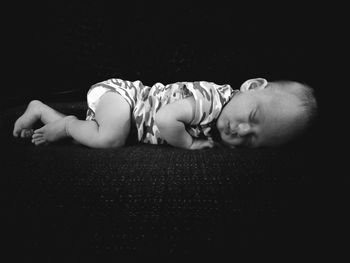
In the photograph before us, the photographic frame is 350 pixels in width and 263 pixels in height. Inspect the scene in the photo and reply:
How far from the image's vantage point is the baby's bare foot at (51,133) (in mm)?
869

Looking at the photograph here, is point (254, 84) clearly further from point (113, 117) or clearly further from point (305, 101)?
point (113, 117)

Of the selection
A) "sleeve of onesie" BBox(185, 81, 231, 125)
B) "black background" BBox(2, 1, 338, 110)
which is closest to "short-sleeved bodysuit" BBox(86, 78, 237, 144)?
"sleeve of onesie" BBox(185, 81, 231, 125)

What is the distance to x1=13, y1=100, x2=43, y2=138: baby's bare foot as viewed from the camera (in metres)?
0.94

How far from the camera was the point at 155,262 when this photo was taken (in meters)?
0.50

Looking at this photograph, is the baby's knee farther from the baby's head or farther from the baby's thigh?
the baby's head

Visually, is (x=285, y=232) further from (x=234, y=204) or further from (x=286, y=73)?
(x=286, y=73)

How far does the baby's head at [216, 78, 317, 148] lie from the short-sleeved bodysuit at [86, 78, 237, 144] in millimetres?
46

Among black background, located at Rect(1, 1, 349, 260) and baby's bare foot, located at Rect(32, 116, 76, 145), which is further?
black background, located at Rect(1, 1, 349, 260)

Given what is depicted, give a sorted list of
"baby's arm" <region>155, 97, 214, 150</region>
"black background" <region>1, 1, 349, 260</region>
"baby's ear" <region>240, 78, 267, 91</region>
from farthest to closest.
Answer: "black background" <region>1, 1, 349, 260</region> → "baby's ear" <region>240, 78, 267, 91</region> → "baby's arm" <region>155, 97, 214, 150</region>

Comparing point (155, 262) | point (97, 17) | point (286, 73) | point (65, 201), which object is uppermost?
point (97, 17)

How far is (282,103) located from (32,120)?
798 millimetres

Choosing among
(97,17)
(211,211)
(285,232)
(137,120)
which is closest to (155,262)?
(211,211)

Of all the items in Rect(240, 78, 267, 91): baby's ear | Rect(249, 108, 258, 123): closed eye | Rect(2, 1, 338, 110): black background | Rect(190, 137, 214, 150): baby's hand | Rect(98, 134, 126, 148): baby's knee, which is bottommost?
Rect(190, 137, 214, 150): baby's hand

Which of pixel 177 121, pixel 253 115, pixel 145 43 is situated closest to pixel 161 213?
pixel 177 121
